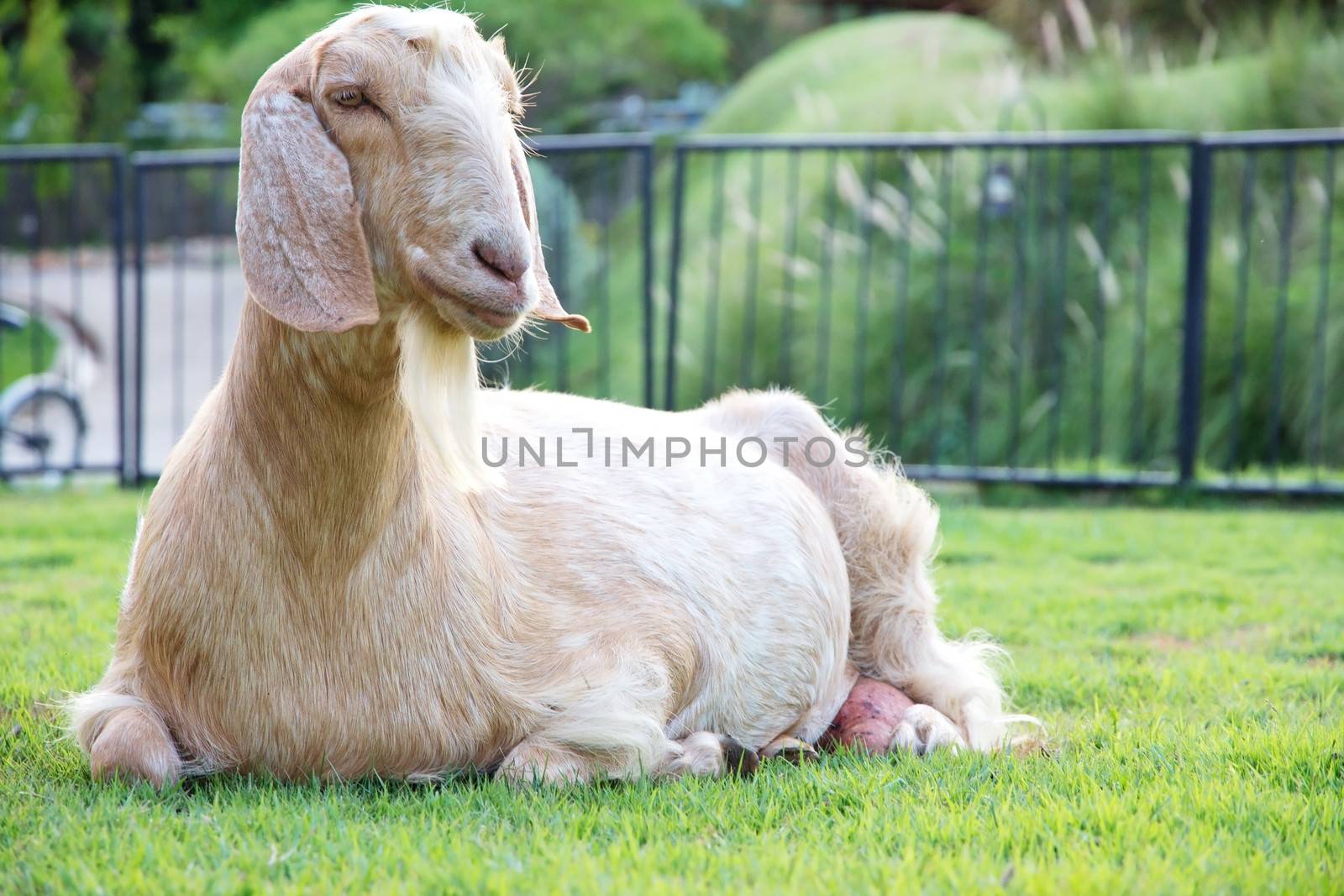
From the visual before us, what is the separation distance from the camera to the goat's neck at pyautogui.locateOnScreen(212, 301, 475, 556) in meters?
2.66

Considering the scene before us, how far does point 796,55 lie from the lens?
19.5 m

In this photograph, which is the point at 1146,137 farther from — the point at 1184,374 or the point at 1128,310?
the point at 1128,310

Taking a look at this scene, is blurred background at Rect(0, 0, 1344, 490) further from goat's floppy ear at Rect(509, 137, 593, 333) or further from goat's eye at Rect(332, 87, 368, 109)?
goat's eye at Rect(332, 87, 368, 109)

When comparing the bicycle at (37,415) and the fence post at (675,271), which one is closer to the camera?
the fence post at (675,271)

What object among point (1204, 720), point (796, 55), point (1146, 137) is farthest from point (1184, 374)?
point (796, 55)

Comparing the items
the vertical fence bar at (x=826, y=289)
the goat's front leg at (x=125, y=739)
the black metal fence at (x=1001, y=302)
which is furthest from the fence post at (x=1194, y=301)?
the goat's front leg at (x=125, y=739)

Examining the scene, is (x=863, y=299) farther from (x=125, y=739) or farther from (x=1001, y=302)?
(x=125, y=739)

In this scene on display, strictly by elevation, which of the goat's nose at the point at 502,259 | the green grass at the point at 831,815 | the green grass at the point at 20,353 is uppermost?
the goat's nose at the point at 502,259

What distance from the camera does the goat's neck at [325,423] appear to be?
105 inches

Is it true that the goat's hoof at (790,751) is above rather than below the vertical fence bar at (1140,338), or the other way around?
below

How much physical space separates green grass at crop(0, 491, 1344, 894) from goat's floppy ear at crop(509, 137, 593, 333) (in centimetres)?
99

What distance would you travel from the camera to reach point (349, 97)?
2551 mm

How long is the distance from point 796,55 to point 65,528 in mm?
14892

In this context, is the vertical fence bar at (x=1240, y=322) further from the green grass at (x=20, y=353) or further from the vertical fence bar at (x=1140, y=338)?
the green grass at (x=20, y=353)
